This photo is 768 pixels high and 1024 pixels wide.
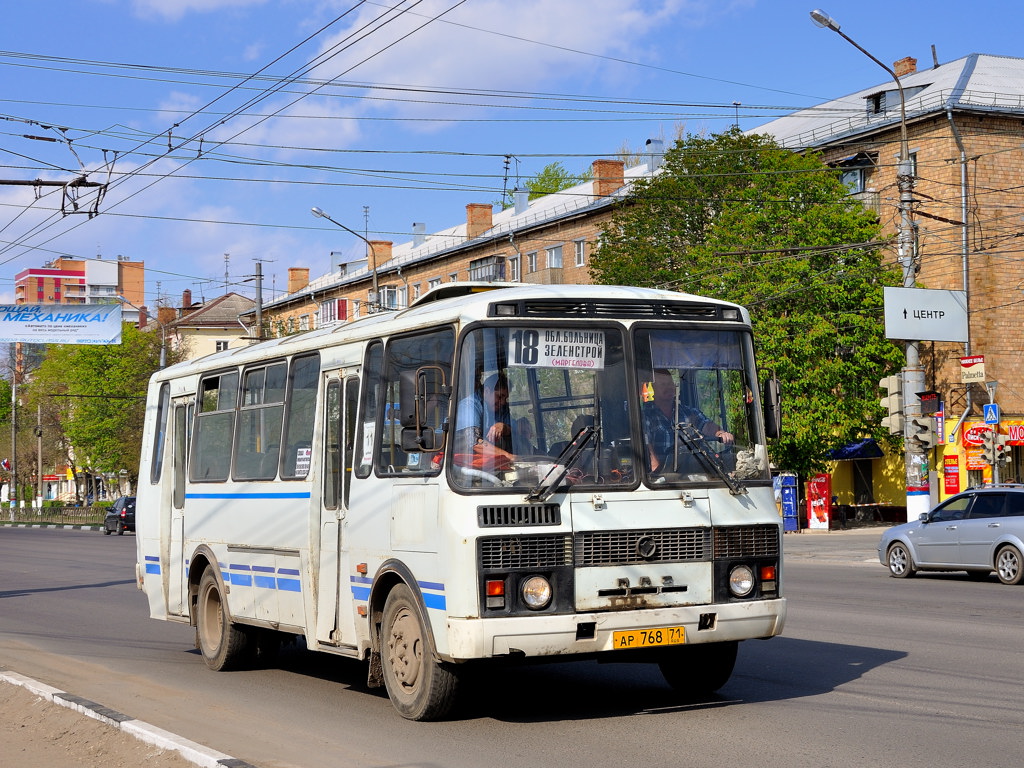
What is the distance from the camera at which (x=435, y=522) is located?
8422 mm

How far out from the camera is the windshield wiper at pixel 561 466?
8.21m

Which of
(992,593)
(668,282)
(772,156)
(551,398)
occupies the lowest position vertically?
(992,593)

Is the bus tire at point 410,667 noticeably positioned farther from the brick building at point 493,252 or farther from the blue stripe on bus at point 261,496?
the brick building at point 493,252

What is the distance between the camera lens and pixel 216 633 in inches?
483

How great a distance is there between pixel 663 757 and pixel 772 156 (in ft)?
145

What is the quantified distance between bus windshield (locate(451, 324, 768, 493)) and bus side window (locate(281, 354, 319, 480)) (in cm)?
247

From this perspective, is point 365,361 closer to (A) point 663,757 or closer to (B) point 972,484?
(A) point 663,757

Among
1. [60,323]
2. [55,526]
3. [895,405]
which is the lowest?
[55,526]

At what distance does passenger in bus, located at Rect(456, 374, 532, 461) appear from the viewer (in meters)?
8.34

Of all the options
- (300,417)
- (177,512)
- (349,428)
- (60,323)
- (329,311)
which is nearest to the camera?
(349,428)

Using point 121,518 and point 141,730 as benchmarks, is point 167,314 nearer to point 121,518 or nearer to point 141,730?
point 121,518

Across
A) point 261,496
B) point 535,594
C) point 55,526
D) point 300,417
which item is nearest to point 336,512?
point 300,417

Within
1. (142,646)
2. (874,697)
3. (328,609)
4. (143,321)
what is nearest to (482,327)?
(328,609)

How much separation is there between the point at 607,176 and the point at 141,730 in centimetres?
6103
